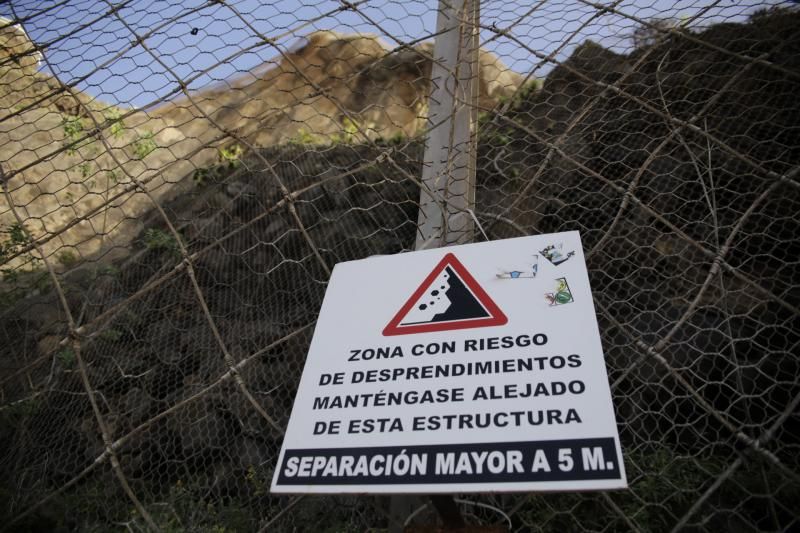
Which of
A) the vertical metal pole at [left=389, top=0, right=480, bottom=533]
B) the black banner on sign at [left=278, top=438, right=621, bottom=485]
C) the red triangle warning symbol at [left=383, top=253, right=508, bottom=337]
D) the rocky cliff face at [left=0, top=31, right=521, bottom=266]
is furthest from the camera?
the rocky cliff face at [left=0, top=31, right=521, bottom=266]

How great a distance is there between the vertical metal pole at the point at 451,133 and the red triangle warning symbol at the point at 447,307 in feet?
1.18

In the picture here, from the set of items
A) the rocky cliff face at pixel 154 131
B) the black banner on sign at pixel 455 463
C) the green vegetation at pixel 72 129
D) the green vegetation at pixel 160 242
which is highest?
the black banner on sign at pixel 455 463

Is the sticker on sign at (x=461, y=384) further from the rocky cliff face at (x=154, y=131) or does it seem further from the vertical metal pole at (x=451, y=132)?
the rocky cliff face at (x=154, y=131)

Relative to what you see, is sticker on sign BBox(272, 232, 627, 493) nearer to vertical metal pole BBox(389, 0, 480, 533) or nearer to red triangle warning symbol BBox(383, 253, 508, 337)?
red triangle warning symbol BBox(383, 253, 508, 337)

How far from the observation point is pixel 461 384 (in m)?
0.80

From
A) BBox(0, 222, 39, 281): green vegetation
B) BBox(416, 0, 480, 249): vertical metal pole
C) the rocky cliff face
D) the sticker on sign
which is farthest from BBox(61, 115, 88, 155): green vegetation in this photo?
the sticker on sign

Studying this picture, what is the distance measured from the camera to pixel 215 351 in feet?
6.34

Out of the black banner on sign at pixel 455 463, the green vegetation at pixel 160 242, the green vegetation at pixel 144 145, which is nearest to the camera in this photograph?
the black banner on sign at pixel 455 463

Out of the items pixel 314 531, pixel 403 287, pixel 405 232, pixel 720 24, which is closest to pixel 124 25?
pixel 405 232

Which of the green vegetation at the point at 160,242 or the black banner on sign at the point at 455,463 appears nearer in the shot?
the black banner on sign at the point at 455,463

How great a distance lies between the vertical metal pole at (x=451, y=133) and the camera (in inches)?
53.8

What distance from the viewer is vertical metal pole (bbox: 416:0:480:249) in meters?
1.37

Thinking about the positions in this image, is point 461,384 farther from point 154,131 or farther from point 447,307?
point 154,131

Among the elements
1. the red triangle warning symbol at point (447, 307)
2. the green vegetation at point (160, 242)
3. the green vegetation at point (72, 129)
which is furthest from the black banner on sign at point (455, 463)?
the green vegetation at point (160, 242)
